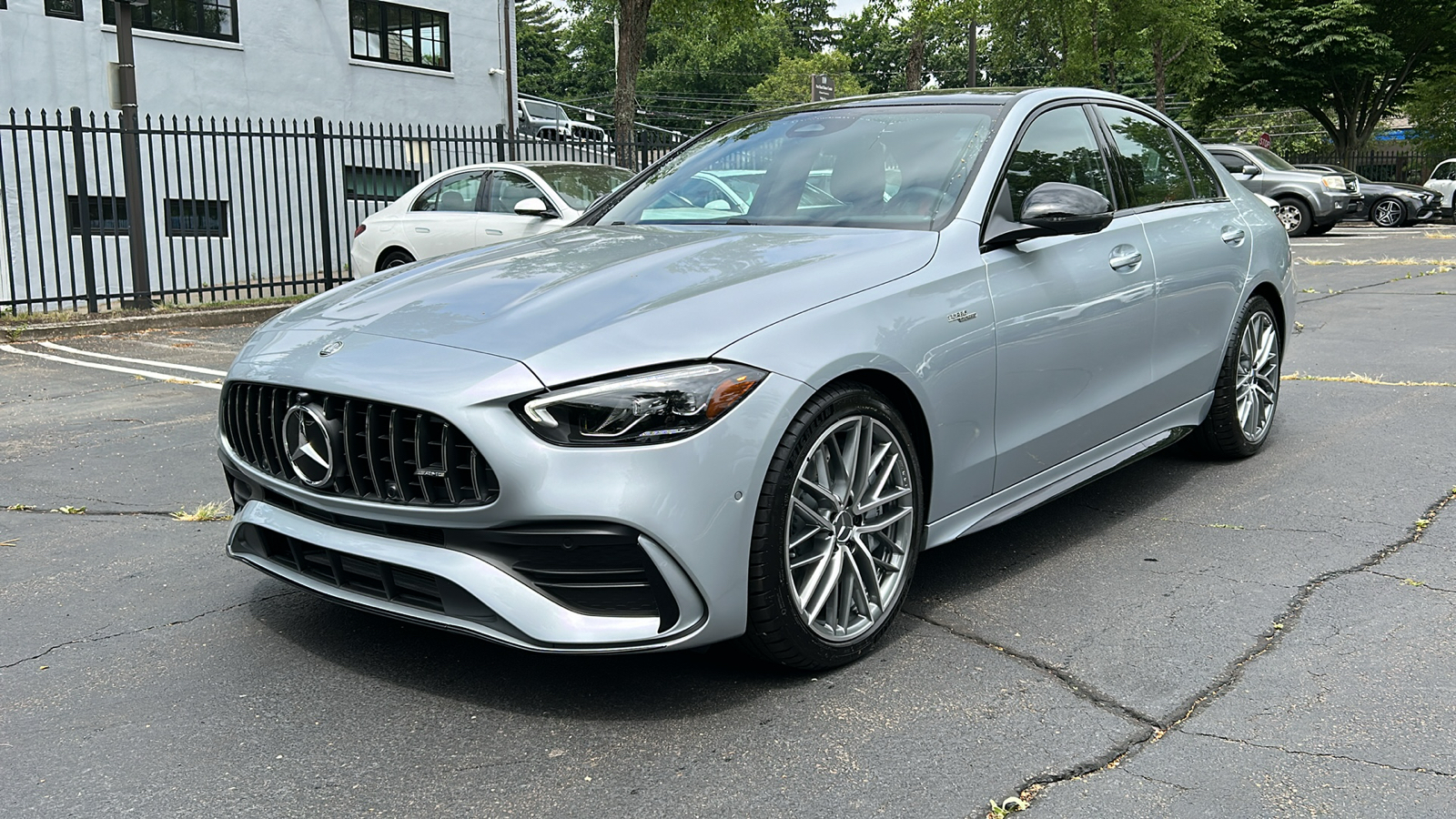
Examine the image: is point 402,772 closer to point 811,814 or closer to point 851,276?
point 811,814

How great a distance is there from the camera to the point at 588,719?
3096 millimetres

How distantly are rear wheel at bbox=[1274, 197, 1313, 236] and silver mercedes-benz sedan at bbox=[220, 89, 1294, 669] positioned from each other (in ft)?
66.9

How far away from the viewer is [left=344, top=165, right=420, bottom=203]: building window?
15.0m

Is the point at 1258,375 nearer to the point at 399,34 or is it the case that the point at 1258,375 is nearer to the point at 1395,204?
the point at 399,34

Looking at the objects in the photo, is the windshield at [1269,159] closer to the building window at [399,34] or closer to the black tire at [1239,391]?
the building window at [399,34]

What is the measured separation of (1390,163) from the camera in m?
41.2

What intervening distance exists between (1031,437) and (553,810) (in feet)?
6.69

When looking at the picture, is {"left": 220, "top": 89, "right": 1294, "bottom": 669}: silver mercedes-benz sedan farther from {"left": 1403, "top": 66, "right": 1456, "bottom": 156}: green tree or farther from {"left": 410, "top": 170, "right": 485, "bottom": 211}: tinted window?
{"left": 1403, "top": 66, "right": 1456, "bottom": 156}: green tree

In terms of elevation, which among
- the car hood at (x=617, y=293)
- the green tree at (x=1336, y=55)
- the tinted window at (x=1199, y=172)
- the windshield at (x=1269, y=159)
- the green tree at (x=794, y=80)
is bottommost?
the car hood at (x=617, y=293)

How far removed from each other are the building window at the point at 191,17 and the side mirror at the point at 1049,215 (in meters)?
18.9

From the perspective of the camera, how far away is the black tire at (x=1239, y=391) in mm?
5332

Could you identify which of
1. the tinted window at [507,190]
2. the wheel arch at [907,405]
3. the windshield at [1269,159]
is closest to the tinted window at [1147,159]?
the wheel arch at [907,405]

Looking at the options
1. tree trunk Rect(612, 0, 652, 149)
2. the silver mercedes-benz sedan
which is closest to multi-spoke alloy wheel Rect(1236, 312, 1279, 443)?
the silver mercedes-benz sedan

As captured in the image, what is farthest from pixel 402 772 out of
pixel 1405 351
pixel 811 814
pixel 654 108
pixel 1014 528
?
pixel 654 108
